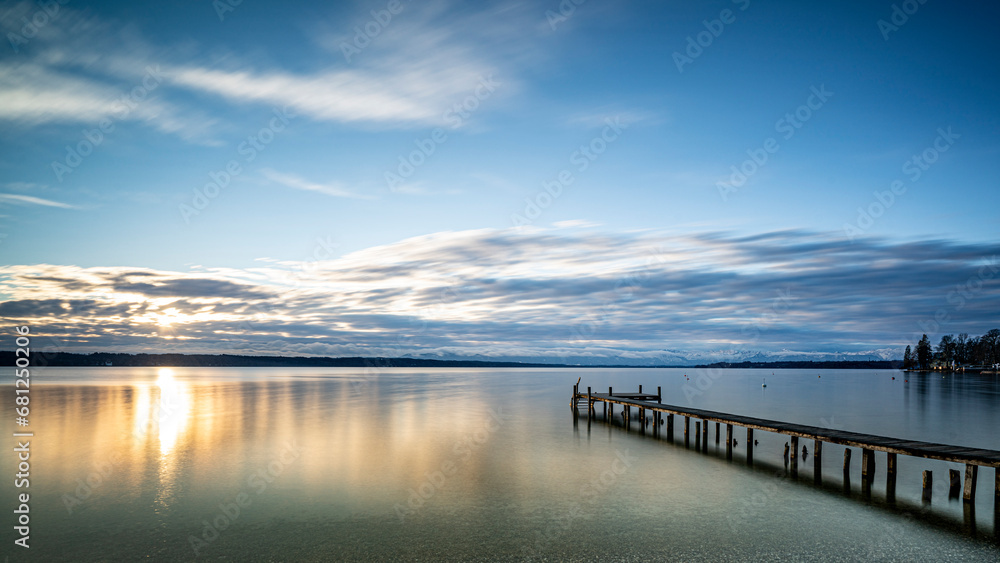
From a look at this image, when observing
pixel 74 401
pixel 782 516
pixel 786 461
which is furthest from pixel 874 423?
pixel 74 401

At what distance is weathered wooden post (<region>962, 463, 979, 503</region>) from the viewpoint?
1494cm

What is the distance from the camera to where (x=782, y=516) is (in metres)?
14.1

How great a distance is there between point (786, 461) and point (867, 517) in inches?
293

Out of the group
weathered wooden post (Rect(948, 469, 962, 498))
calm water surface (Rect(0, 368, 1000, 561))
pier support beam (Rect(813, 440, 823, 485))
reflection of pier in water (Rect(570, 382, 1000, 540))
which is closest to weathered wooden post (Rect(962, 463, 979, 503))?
reflection of pier in water (Rect(570, 382, 1000, 540))

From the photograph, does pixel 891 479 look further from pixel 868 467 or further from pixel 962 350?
pixel 962 350

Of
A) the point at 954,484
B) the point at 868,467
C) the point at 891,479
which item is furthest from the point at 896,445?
the point at 868,467

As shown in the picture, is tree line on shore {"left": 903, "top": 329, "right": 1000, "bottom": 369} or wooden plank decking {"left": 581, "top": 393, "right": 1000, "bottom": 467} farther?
tree line on shore {"left": 903, "top": 329, "right": 1000, "bottom": 369}

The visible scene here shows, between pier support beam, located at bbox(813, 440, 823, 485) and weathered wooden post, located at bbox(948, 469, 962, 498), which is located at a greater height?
weathered wooden post, located at bbox(948, 469, 962, 498)

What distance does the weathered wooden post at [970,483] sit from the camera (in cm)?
1494

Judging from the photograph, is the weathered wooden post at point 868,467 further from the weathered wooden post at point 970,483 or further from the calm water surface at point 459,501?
the weathered wooden post at point 970,483

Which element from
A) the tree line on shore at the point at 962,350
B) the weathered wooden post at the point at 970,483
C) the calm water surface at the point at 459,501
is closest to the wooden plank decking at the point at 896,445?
the weathered wooden post at the point at 970,483

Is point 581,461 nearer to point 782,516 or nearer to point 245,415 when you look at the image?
point 782,516

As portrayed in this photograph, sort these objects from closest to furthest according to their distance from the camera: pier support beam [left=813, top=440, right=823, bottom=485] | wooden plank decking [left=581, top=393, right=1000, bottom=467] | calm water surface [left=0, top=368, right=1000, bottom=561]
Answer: calm water surface [left=0, top=368, right=1000, bottom=561] < wooden plank decking [left=581, top=393, right=1000, bottom=467] < pier support beam [left=813, top=440, right=823, bottom=485]

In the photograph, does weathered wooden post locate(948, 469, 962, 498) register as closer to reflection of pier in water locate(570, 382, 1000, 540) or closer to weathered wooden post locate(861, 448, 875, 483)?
reflection of pier in water locate(570, 382, 1000, 540)
